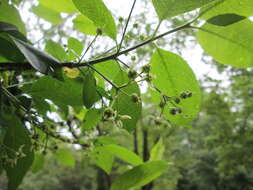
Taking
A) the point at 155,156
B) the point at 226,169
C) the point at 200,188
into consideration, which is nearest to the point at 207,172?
the point at 200,188

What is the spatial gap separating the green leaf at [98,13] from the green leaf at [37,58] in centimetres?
10

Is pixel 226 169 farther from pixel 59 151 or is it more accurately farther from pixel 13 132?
pixel 13 132

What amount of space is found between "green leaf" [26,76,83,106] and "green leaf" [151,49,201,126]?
175 millimetres

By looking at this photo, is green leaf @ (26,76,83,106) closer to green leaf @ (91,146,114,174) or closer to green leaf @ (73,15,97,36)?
green leaf @ (73,15,97,36)

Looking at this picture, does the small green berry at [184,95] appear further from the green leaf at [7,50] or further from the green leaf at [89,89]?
the green leaf at [7,50]

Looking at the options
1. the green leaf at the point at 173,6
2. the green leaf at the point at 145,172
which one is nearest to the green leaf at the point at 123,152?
the green leaf at the point at 145,172

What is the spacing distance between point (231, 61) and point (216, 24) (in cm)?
11

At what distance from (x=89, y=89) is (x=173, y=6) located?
21cm

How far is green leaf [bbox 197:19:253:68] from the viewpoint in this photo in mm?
508

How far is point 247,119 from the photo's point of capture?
6172 mm

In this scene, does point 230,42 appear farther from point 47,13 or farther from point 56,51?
point 47,13

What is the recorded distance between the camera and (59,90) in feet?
2.02

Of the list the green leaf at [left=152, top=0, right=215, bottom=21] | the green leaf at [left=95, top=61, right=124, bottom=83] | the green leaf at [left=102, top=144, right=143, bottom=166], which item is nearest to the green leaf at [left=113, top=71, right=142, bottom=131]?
the green leaf at [left=95, top=61, right=124, bottom=83]

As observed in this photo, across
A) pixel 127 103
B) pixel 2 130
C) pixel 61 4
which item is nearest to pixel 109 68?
pixel 127 103
